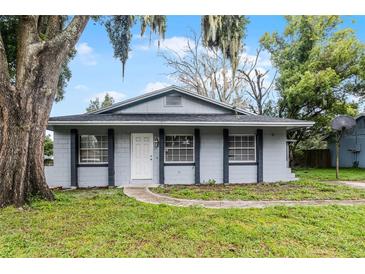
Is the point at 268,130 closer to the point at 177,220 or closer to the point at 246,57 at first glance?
the point at 177,220

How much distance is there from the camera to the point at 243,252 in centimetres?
338

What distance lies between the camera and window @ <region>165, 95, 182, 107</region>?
10.7 metres

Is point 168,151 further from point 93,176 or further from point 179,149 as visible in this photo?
point 93,176

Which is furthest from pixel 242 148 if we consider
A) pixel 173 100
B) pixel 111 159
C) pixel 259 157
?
pixel 111 159

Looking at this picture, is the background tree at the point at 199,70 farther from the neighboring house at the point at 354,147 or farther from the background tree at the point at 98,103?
the background tree at the point at 98,103

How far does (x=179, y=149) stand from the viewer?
31.3 feet

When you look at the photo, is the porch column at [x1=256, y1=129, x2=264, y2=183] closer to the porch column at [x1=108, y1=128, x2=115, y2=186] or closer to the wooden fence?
the porch column at [x1=108, y1=128, x2=115, y2=186]

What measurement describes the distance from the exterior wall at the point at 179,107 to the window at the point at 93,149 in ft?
5.76

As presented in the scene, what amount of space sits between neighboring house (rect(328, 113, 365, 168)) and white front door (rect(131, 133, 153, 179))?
1297 cm

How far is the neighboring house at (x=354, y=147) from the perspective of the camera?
52.7 ft

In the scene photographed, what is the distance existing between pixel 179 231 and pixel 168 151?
556cm
